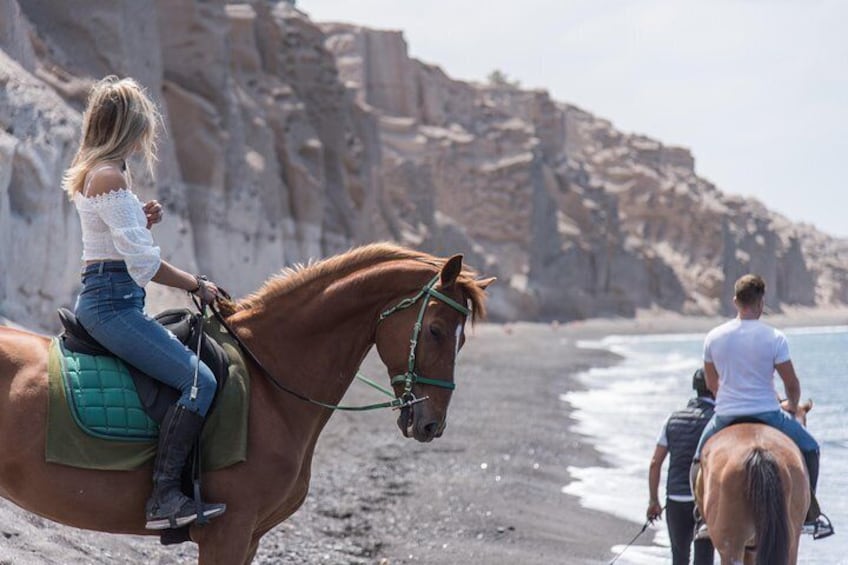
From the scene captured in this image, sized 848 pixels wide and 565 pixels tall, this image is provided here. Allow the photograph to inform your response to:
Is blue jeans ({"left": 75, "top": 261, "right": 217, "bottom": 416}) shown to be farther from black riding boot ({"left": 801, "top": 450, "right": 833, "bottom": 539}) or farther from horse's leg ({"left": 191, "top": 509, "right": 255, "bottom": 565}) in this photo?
black riding boot ({"left": 801, "top": 450, "right": 833, "bottom": 539})

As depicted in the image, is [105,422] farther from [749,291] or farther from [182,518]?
[749,291]

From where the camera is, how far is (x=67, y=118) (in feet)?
65.8

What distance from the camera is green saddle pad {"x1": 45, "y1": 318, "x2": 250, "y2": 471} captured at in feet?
16.7

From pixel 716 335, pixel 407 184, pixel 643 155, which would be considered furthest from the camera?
→ pixel 643 155

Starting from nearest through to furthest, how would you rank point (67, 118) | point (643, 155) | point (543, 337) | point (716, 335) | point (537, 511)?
point (716, 335)
point (537, 511)
point (67, 118)
point (543, 337)
point (643, 155)

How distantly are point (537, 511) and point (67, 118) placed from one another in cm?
1216

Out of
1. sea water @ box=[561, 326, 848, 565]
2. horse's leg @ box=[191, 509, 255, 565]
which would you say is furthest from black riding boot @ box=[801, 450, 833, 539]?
horse's leg @ box=[191, 509, 255, 565]

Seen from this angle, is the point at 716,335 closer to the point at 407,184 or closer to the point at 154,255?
the point at 154,255

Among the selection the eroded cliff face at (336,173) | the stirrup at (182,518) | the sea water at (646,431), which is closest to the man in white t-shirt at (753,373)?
the stirrup at (182,518)

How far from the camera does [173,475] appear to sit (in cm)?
508

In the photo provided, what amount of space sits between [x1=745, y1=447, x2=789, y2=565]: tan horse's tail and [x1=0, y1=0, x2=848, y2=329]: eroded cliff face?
12922 millimetres

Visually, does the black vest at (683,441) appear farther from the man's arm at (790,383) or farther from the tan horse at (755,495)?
the tan horse at (755,495)

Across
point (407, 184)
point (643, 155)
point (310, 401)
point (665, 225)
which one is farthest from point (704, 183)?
point (310, 401)

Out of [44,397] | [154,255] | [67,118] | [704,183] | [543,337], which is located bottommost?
[543,337]
